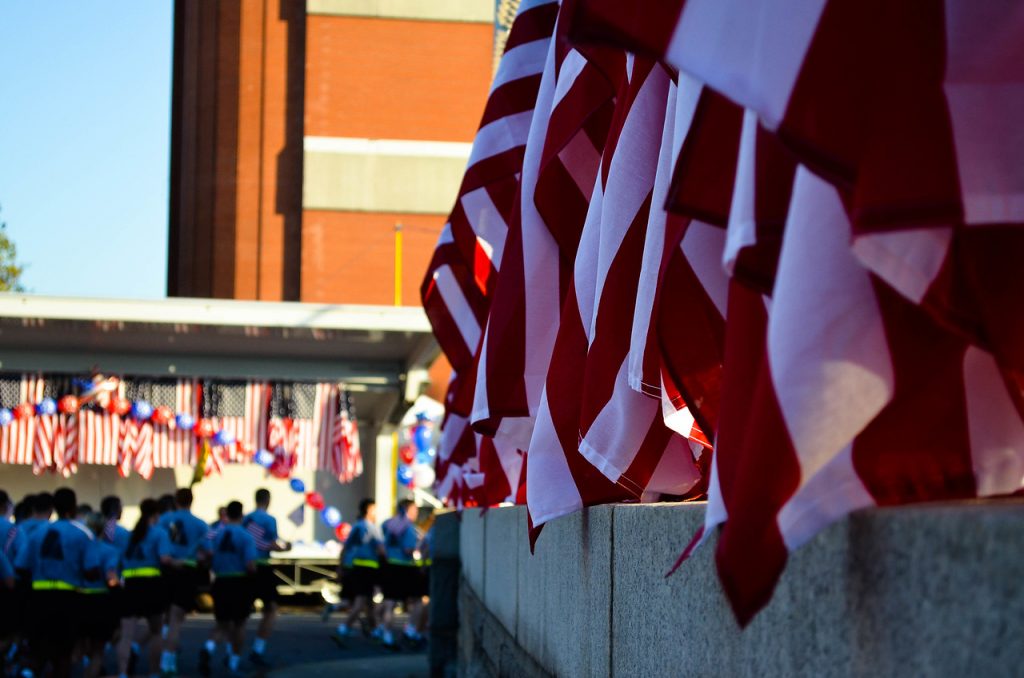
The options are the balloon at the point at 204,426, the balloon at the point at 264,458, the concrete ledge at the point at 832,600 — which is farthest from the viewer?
the balloon at the point at 264,458

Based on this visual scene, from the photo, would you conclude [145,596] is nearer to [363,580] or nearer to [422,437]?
[363,580]

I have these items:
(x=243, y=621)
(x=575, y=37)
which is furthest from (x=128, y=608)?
(x=575, y=37)

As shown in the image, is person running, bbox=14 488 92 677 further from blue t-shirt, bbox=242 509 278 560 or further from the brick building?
the brick building

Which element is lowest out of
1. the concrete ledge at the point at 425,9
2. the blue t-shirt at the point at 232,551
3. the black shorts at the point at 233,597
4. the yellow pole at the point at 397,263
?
the black shorts at the point at 233,597

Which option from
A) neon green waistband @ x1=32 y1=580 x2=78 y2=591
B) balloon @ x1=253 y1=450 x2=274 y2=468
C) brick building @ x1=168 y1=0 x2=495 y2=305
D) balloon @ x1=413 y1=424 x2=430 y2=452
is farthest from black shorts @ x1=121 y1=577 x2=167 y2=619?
brick building @ x1=168 y1=0 x2=495 y2=305

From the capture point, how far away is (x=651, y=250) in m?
2.47

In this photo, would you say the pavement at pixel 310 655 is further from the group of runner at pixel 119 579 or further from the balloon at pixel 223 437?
the balloon at pixel 223 437

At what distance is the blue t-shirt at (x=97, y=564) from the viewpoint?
1289 centimetres

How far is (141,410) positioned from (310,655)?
5140mm

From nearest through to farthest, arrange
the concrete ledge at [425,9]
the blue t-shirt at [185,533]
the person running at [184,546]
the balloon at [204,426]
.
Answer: the person running at [184,546] < the blue t-shirt at [185,533] < the balloon at [204,426] < the concrete ledge at [425,9]

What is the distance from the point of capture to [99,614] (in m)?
13.2

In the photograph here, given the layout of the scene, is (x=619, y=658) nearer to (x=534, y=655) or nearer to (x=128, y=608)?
(x=534, y=655)

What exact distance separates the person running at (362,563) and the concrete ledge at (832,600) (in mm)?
15239

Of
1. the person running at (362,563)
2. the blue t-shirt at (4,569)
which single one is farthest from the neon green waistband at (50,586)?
the person running at (362,563)
